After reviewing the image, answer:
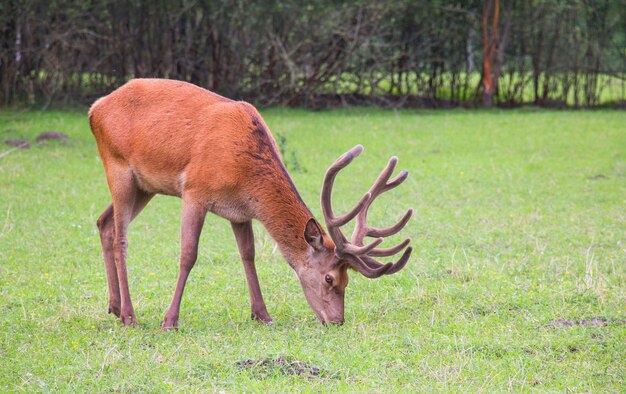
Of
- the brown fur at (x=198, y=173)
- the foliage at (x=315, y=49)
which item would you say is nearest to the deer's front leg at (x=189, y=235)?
the brown fur at (x=198, y=173)

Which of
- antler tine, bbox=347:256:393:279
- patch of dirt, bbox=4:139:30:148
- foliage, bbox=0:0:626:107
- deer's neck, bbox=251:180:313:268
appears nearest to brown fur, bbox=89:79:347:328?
deer's neck, bbox=251:180:313:268

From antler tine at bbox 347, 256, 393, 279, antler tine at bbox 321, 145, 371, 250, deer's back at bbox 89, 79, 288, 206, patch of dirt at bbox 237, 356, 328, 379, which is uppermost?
deer's back at bbox 89, 79, 288, 206

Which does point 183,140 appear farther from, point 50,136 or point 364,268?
point 50,136

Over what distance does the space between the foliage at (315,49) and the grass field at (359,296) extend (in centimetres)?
470

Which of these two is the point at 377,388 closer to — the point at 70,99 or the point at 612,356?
the point at 612,356

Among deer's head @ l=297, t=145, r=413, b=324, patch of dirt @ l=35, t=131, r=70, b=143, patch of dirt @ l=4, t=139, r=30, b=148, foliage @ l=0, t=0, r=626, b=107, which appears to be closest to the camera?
deer's head @ l=297, t=145, r=413, b=324

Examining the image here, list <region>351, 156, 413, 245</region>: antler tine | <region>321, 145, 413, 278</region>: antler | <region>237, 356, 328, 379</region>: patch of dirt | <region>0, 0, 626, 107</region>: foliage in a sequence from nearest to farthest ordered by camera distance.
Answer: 1. <region>237, 356, 328, 379</region>: patch of dirt
2. <region>321, 145, 413, 278</region>: antler
3. <region>351, 156, 413, 245</region>: antler tine
4. <region>0, 0, 626, 107</region>: foliage

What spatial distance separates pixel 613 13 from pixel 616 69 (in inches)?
47.5

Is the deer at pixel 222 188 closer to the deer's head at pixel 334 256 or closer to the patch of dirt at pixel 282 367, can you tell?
the deer's head at pixel 334 256

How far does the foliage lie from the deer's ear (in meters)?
11.6

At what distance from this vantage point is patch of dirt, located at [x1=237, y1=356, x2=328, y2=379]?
5.05 m

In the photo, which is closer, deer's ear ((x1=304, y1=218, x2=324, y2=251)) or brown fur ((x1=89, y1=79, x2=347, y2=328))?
deer's ear ((x1=304, y1=218, x2=324, y2=251))

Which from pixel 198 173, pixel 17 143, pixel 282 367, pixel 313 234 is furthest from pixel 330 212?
pixel 17 143

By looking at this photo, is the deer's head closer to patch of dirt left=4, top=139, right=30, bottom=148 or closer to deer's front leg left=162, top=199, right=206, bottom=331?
deer's front leg left=162, top=199, right=206, bottom=331
